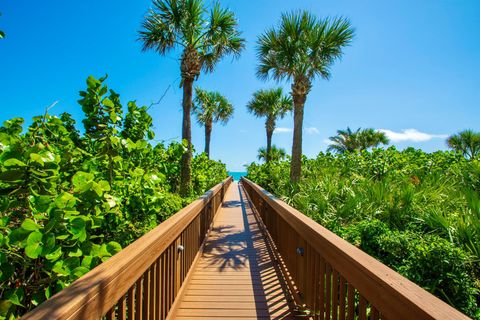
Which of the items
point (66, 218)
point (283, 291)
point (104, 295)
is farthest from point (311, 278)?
point (66, 218)

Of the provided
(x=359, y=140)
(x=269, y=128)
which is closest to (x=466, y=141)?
(x=359, y=140)

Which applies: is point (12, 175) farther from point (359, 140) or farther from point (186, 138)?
point (359, 140)

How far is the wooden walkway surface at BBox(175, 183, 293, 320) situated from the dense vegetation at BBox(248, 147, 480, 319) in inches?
48.1

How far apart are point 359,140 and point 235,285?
30.1 metres

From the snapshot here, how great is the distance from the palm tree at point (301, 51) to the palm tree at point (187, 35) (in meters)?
1.75

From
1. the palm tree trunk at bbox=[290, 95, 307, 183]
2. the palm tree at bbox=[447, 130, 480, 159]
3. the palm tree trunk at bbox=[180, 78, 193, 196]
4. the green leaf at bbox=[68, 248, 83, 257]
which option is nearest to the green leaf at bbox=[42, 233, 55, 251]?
the green leaf at bbox=[68, 248, 83, 257]

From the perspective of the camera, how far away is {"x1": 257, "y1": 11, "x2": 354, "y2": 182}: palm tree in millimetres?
8266

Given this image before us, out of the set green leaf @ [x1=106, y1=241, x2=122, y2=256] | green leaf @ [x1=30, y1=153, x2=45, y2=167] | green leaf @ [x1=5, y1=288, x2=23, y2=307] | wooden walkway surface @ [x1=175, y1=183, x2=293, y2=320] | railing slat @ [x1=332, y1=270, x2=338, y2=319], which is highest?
green leaf @ [x1=30, y1=153, x2=45, y2=167]

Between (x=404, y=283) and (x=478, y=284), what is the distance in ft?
8.07

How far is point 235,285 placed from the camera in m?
3.52

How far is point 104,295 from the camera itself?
3.68 feet

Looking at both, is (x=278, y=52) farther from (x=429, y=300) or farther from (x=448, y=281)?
(x=429, y=300)

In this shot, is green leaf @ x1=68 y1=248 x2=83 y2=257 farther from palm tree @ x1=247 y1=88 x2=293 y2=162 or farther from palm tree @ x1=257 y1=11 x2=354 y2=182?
palm tree @ x1=247 y1=88 x2=293 y2=162

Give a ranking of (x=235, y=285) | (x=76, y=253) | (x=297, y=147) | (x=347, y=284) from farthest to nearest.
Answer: (x=297, y=147)
(x=235, y=285)
(x=347, y=284)
(x=76, y=253)
